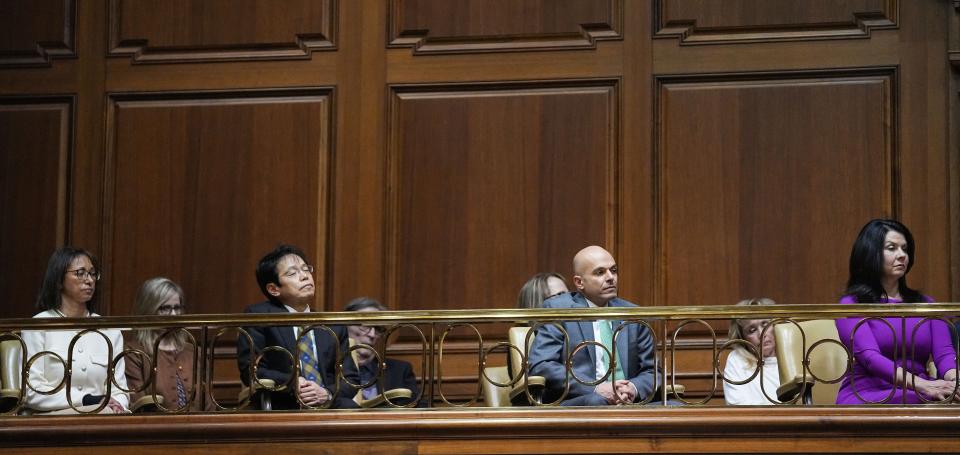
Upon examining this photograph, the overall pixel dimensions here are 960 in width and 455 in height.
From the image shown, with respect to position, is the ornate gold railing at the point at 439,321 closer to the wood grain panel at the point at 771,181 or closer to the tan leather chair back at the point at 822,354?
the tan leather chair back at the point at 822,354

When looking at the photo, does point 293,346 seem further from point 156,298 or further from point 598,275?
point 598,275

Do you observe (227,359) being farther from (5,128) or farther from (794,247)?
(794,247)

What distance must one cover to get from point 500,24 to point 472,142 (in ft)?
1.68

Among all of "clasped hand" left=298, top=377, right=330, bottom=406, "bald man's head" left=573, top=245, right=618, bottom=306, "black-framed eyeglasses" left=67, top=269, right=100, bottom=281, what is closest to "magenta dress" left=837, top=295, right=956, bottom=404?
"bald man's head" left=573, top=245, right=618, bottom=306

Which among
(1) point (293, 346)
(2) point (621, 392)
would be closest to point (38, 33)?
(1) point (293, 346)

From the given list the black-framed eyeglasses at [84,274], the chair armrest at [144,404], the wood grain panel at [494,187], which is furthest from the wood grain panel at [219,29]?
the chair armrest at [144,404]

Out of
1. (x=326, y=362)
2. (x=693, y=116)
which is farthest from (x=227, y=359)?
(x=693, y=116)

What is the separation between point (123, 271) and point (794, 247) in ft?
9.07

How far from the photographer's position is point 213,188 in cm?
616

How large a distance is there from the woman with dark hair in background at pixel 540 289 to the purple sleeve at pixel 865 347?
113cm

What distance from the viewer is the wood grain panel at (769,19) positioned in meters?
5.87

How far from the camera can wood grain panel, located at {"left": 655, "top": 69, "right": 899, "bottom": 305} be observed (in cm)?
578

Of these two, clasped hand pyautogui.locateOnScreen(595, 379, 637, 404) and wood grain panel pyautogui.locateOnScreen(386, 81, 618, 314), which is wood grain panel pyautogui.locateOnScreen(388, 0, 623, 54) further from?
clasped hand pyautogui.locateOnScreen(595, 379, 637, 404)

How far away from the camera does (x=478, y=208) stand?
6.01 meters
